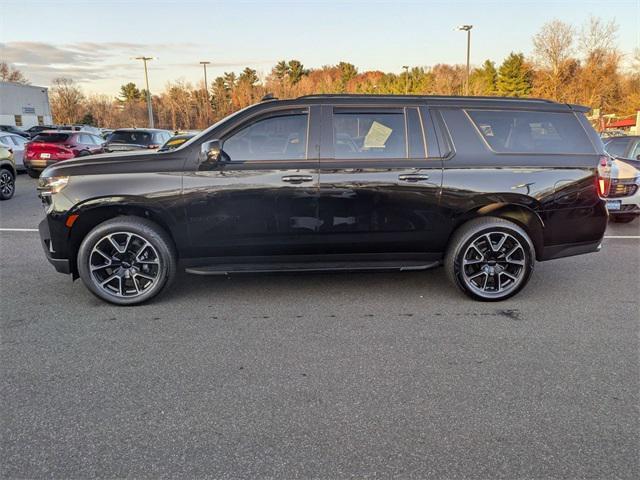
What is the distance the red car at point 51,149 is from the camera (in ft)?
50.5

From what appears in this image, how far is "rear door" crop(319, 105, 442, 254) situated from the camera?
4402 mm

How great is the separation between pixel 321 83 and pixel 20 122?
41327mm

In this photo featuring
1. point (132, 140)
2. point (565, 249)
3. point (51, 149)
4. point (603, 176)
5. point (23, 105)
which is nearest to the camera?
point (603, 176)

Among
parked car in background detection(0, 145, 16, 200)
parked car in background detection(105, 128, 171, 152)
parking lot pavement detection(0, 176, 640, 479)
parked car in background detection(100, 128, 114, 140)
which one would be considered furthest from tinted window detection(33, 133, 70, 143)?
parking lot pavement detection(0, 176, 640, 479)

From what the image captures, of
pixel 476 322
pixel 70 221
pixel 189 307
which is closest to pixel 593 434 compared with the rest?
pixel 476 322

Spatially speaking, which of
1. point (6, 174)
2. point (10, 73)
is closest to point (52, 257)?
point (6, 174)

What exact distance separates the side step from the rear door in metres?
0.14

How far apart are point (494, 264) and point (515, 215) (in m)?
0.52

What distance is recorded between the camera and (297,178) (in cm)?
432

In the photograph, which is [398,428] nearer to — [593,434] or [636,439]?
[593,434]

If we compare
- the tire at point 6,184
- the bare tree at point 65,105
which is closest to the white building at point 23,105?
the bare tree at point 65,105

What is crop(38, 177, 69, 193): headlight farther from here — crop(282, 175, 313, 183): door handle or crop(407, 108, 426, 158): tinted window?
crop(407, 108, 426, 158): tinted window

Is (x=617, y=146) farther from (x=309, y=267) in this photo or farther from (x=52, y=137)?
(x=52, y=137)

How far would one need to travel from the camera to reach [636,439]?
253cm
